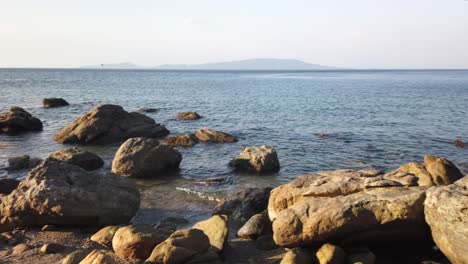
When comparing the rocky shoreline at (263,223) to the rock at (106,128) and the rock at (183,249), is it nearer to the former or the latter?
the rock at (183,249)

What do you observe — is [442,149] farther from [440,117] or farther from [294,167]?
[440,117]

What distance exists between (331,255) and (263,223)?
312cm

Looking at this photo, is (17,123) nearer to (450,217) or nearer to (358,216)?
(358,216)

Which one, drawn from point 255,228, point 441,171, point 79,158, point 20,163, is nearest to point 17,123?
point 20,163

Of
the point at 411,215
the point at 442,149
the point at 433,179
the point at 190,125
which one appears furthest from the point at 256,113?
the point at 411,215

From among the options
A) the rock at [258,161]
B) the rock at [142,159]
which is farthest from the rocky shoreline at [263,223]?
the rock at [258,161]

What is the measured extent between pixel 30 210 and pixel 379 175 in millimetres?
10827

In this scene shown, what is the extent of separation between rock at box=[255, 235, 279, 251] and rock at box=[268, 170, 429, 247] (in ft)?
1.53

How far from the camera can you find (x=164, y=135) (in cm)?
3188

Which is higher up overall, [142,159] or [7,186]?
[142,159]

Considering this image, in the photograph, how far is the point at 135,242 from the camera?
10125mm

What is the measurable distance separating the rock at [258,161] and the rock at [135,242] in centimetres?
1065

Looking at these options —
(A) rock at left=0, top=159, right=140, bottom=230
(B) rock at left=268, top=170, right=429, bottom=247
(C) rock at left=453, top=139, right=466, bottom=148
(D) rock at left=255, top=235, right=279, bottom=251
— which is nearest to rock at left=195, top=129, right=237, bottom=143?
(A) rock at left=0, top=159, right=140, bottom=230

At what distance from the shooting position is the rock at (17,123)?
33.2 m
